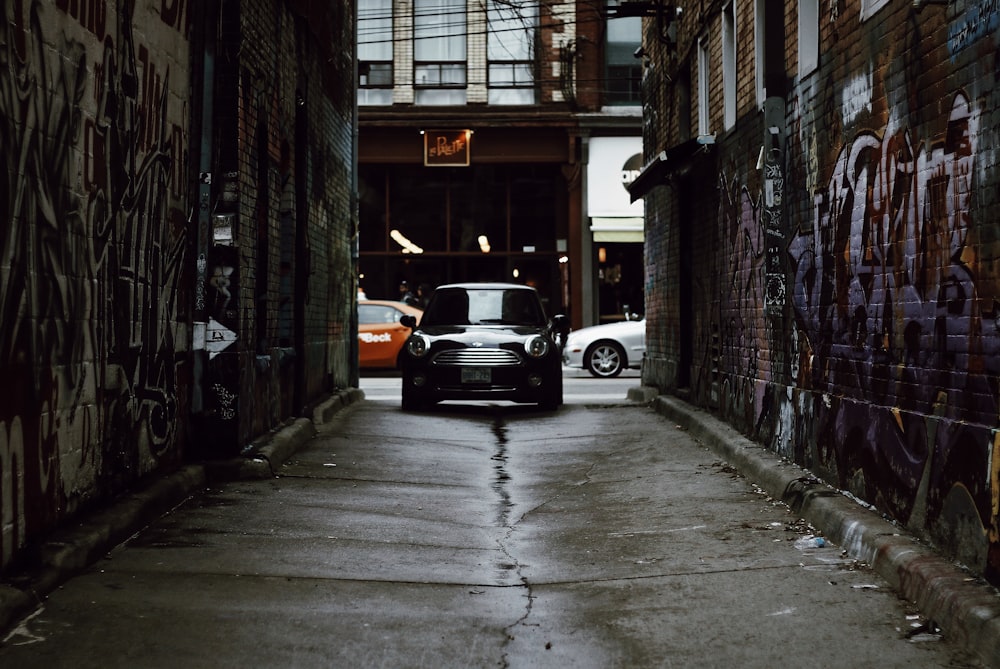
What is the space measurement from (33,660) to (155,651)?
1.41ft

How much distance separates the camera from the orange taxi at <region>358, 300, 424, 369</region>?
23656 mm

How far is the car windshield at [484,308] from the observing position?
1609 centimetres

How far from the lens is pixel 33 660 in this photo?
4.50 m

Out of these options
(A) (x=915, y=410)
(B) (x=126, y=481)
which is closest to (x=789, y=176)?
(A) (x=915, y=410)

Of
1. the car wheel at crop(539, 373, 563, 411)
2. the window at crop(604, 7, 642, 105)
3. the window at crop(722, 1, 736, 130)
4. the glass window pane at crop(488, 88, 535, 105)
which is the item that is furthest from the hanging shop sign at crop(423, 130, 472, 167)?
the window at crop(722, 1, 736, 130)

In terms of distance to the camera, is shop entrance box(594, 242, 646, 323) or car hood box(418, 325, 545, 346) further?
shop entrance box(594, 242, 646, 323)

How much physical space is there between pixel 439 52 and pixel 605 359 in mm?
11241

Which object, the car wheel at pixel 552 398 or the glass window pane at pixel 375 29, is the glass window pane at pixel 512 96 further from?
the car wheel at pixel 552 398

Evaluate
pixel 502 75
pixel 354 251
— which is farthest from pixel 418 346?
pixel 502 75

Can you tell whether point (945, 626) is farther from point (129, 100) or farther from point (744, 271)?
point (744, 271)

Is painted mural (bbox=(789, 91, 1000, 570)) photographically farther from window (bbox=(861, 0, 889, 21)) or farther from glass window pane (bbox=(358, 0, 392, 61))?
glass window pane (bbox=(358, 0, 392, 61))

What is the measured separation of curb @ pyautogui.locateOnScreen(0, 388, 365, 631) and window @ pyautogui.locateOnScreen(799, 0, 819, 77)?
16.2 feet

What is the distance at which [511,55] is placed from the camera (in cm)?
3086

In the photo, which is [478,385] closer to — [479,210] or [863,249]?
[863,249]
